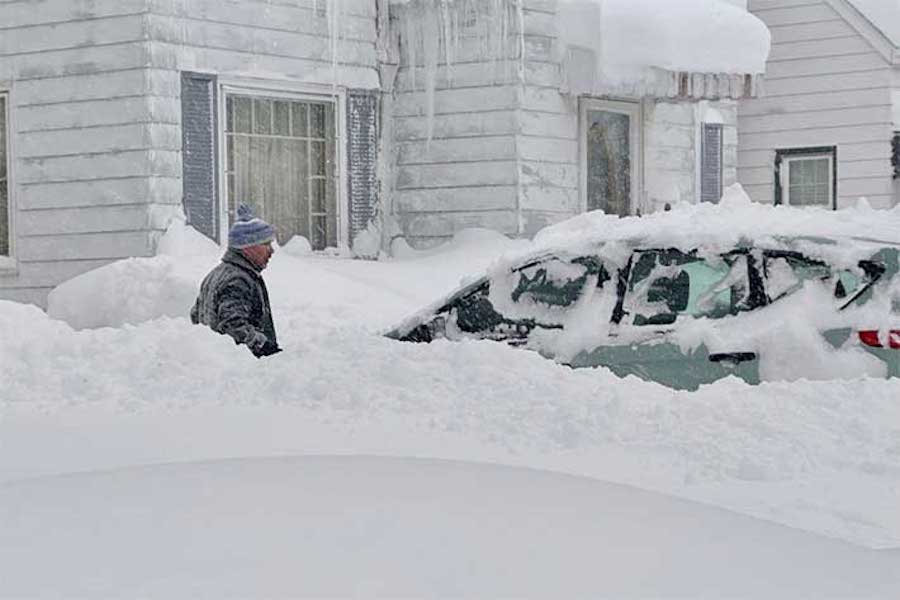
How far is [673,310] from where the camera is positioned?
27.9 ft

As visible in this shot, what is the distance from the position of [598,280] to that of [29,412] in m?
3.15

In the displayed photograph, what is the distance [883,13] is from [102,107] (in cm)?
1307

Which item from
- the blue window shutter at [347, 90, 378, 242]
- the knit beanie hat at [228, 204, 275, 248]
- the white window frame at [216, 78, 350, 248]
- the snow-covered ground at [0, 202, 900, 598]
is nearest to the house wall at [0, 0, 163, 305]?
the white window frame at [216, 78, 350, 248]

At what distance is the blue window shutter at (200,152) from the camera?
14797 mm

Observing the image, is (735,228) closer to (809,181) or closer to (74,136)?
(74,136)

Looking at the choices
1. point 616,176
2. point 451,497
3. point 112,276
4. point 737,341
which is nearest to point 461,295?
point 737,341

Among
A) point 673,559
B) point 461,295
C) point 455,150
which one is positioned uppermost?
point 455,150

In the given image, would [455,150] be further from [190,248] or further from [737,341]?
[737,341]

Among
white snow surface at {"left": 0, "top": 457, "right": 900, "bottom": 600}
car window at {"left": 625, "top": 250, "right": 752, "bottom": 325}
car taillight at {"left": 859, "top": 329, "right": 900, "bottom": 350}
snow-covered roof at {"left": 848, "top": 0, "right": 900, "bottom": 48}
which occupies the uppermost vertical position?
snow-covered roof at {"left": 848, "top": 0, "right": 900, "bottom": 48}

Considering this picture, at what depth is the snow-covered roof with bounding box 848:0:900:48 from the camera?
22.8 m

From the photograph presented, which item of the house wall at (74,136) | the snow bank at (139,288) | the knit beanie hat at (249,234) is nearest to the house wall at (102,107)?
the house wall at (74,136)

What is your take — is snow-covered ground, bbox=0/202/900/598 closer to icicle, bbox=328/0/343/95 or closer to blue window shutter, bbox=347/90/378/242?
icicle, bbox=328/0/343/95

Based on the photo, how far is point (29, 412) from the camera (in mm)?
7293

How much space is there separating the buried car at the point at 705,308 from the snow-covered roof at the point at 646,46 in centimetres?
749
